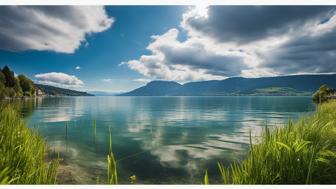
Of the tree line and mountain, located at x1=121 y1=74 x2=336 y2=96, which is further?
mountain, located at x1=121 y1=74 x2=336 y2=96

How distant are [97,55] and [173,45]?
1.61m

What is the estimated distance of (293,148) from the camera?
10.8 ft

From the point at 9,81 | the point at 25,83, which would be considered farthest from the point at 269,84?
Result: the point at 9,81

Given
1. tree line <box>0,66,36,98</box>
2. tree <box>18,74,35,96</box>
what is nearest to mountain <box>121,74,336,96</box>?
tree <box>18,74,35,96</box>

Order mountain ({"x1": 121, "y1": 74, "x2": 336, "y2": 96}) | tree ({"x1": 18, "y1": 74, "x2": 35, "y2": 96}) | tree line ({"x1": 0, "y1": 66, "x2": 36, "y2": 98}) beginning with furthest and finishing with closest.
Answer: tree ({"x1": 18, "y1": 74, "x2": 35, "y2": 96}) → mountain ({"x1": 121, "y1": 74, "x2": 336, "y2": 96}) → tree line ({"x1": 0, "y1": 66, "x2": 36, "y2": 98})

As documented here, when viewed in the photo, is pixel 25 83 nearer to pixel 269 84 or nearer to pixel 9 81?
pixel 9 81

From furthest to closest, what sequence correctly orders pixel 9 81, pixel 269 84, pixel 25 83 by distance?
pixel 269 84 → pixel 25 83 → pixel 9 81

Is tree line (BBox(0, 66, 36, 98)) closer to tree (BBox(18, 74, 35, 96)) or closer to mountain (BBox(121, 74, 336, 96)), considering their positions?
A: tree (BBox(18, 74, 35, 96))

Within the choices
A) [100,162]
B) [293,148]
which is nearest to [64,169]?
[100,162]

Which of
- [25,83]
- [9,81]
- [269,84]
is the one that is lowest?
[9,81]

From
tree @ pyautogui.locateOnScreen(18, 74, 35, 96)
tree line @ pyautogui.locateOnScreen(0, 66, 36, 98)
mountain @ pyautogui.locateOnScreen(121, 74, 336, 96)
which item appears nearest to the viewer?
tree line @ pyautogui.locateOnScreen(0, 66, 36, 98)

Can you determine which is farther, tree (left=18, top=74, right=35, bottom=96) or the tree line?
tree (left=18, top=74, right=35, bottom=96)

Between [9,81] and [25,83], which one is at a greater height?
[25,83]
